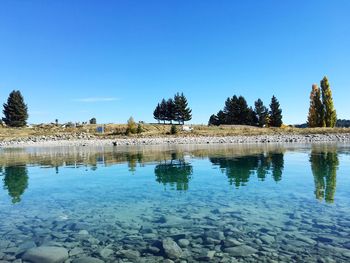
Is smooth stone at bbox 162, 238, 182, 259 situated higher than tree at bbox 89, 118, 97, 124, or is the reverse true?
tree at bbox 89, 118, 97, 124

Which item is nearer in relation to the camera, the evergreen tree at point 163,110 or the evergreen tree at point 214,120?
the evergreen tree at point 163,110

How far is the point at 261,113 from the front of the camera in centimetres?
8812

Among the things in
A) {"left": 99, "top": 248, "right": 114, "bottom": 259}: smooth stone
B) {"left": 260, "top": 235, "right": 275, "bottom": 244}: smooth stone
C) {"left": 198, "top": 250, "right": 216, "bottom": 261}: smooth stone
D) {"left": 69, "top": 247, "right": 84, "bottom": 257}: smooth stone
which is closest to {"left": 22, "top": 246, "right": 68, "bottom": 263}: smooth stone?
{"left": 69, "top": 247, "right": 84, "bottom": 257}: smooth stone

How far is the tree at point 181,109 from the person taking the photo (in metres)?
86.7

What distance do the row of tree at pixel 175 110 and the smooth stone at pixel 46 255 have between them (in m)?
80.6

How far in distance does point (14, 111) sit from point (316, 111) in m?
73.5

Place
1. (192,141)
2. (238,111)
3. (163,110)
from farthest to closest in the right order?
1. (163,110)
2. (238,111)
3. (192,141)

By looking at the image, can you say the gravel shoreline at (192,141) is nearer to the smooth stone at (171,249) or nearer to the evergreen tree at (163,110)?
the evergreen tree at (163,110)

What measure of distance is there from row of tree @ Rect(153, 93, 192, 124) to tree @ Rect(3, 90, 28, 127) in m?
36.8

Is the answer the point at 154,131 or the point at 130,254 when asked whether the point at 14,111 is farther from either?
the point at 130,254

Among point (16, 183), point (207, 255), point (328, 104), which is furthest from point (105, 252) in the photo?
point (328, 104)

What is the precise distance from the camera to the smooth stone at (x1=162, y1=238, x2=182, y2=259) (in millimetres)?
5987

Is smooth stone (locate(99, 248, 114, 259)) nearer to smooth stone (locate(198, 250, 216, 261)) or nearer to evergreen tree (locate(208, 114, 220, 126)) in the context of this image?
smooth stone (locate(198, 250, 216, 261))

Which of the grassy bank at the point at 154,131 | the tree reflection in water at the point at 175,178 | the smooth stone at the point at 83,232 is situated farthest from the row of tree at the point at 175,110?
the smooth stone at the point at 83,232
